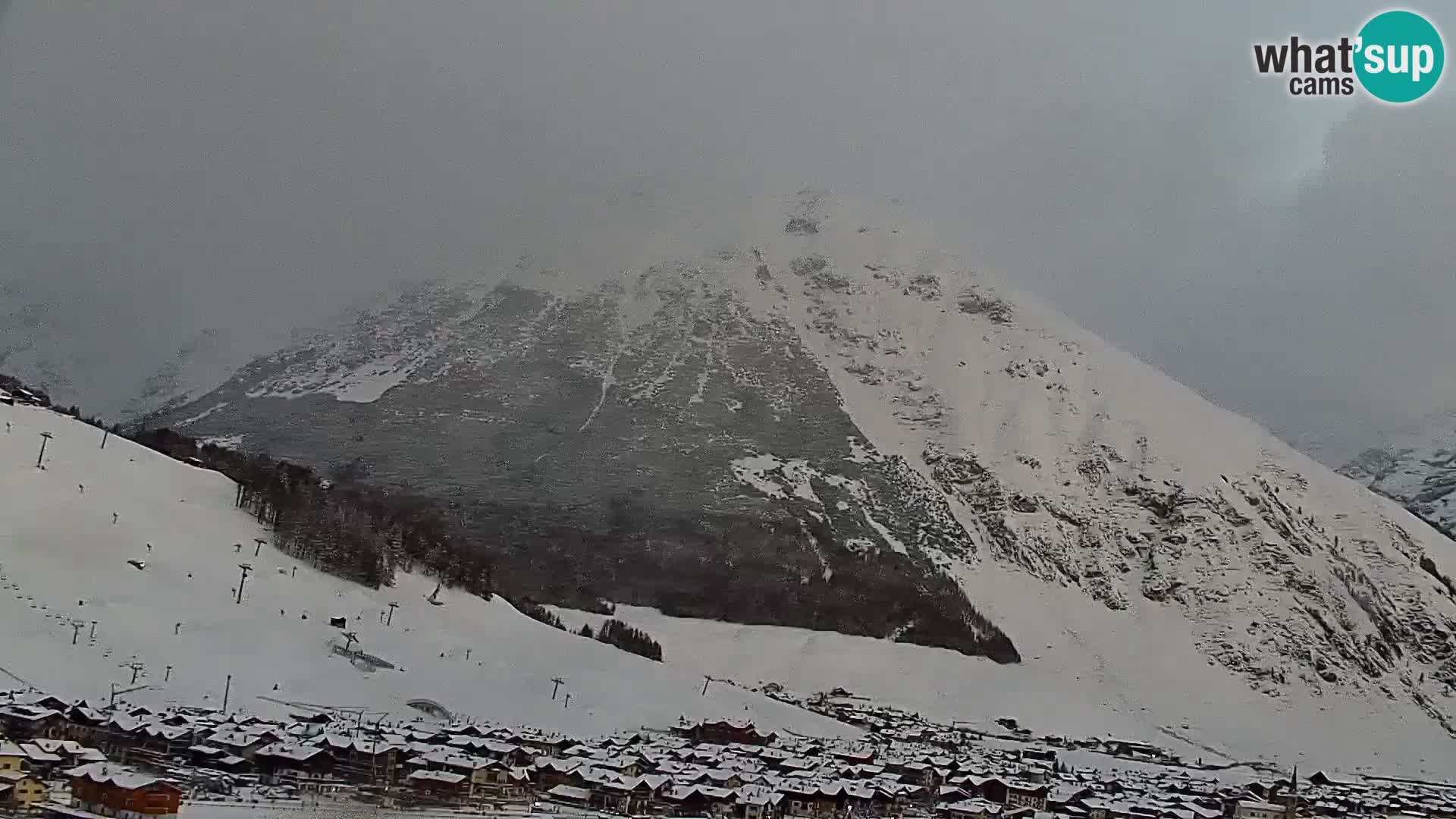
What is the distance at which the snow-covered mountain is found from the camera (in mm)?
116375

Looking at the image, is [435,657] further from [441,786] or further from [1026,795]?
[1026,795]

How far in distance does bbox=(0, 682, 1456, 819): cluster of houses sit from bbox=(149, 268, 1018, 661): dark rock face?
4902 cm

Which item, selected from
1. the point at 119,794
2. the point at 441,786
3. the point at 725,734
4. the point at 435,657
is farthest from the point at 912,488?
the point at 119,794

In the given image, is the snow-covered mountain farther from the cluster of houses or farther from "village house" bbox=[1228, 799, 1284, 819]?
the cluster of houses

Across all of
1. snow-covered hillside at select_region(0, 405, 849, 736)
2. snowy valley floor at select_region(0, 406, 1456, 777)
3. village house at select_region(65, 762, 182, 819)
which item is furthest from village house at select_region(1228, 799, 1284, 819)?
village house at select_region(65, 762, 182, 819)

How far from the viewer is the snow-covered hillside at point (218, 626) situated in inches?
2285

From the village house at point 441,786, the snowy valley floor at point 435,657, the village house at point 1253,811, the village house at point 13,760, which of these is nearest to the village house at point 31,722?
the village house at point 13,760

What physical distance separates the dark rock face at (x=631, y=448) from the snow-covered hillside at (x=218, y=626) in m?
27.7

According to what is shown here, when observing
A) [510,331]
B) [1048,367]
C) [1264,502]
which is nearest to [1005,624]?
[1264,502]

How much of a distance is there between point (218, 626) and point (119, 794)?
3354cm

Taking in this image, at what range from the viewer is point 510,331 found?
167m

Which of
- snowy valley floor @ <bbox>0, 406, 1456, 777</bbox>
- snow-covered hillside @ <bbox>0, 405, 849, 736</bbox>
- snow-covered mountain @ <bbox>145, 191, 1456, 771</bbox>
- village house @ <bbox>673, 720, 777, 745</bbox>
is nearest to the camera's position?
snow-covered hillside @ <bbox>0, 405, 849, 736</bbox>

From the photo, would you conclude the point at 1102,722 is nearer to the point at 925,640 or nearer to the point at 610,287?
the point at 925,640

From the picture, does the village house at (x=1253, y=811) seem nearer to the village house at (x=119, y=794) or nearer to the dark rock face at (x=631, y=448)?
the dark rock face at (x=631, y=448)
